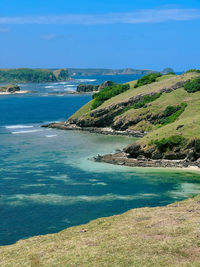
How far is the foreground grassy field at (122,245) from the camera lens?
30.4 meters

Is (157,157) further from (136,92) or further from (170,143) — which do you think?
(136,92)

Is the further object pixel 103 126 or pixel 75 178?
pixel 103 126

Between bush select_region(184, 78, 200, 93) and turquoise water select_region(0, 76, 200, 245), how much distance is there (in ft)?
117

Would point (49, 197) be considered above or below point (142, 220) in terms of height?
below

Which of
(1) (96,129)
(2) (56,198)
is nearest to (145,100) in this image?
(1) (96,129)

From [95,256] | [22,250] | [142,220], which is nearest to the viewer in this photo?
[95,256]

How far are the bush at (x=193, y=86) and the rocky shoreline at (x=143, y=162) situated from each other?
51.4m

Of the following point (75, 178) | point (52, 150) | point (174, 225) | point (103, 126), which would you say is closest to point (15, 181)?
point (75, 178)

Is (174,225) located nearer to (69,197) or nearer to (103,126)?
(69,197)

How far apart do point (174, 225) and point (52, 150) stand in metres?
58.3

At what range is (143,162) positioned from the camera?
258 feet

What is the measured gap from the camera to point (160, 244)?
32438 mm

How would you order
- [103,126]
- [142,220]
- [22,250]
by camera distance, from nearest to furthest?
[22,250]
[142,220]
[103,126]

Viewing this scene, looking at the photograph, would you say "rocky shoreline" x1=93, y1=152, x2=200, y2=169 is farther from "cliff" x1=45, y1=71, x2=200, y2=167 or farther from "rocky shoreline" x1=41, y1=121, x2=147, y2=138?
"rocky shoreline" x1=41, y1=121, x2=147, y2=138
